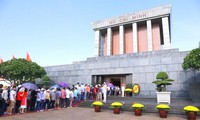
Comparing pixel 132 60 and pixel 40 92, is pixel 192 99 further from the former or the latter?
pixel 40 92

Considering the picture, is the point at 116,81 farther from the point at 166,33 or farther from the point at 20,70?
the point at 20,70

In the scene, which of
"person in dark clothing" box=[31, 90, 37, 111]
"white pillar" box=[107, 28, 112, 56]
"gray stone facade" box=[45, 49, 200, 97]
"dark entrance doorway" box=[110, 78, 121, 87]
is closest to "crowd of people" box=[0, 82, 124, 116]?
"person in dark clothing" box=[31, 90, 37, 111]

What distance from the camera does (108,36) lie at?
29.1 metres

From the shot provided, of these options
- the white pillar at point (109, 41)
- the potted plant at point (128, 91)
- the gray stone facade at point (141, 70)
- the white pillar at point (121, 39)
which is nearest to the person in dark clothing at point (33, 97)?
the potted plant at point (128, 91)

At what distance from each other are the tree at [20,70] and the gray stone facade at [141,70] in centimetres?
325

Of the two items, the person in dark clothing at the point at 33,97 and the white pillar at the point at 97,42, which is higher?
the white pillar at the point at 97,42

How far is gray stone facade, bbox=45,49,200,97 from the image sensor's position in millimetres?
16953

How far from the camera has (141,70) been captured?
19.3 m

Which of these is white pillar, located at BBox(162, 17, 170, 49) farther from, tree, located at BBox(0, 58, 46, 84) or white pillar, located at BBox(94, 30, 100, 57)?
tree, located at BBox(0, 58, 46, 84)

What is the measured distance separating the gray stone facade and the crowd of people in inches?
191

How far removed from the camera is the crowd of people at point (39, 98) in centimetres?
1039

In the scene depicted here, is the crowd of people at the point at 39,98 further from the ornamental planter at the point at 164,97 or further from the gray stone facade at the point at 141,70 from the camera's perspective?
the gray stone facade at the point at 141,70

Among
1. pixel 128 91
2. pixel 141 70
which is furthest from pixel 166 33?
pixel 128 91

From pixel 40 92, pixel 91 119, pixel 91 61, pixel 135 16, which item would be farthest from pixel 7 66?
pixel 135 16
